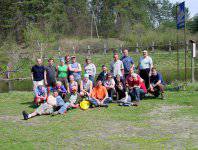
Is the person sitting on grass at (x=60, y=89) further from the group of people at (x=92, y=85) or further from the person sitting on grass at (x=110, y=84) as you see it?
the person sitting on grass at (x=110, y=84)

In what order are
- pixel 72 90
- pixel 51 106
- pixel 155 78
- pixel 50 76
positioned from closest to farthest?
pixel 51 106
pixel 72 90
pixel 50 76
pixel 155 78

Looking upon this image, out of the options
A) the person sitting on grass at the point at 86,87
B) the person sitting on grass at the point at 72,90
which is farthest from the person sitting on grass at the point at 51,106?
the person sitting on grass at the point at 86,87

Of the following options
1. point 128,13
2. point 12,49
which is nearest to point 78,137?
point 12,49

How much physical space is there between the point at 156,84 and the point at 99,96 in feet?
6.22

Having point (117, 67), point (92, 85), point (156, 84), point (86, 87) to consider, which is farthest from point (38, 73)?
point (156, 84)

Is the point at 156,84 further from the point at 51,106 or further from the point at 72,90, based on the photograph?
the point at 51,106

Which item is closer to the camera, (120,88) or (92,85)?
(120,88)

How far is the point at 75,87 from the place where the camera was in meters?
11.8

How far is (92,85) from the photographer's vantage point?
12.5 metres

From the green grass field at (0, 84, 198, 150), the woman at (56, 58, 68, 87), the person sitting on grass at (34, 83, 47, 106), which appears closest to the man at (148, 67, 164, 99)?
the green grass field at (0, 84, 198, 150)

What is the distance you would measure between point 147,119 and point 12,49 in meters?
21.7

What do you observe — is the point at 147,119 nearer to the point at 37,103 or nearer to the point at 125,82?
the point at 125,82

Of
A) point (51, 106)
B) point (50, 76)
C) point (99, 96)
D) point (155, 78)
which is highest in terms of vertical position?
point (50, 76)

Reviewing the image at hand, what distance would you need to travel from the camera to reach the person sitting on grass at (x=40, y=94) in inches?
474
